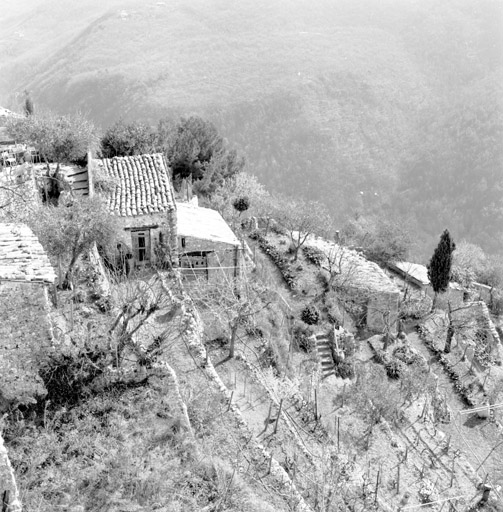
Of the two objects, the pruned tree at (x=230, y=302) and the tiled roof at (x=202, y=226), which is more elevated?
the tiled roof at (x=202, y=226)

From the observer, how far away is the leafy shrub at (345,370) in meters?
27.5

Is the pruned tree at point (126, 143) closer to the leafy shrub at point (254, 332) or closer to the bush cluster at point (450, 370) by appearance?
the leafy shrub at point (254, 332)

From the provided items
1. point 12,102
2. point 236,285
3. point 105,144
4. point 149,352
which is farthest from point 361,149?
point 149,352

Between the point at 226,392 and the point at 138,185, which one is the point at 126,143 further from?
the point at 226,392

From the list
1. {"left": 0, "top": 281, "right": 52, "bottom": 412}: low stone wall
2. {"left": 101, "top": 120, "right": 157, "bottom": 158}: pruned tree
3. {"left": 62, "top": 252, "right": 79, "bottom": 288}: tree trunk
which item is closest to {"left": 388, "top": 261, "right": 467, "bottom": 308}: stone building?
{"left": 101, "top": 120, "right": 157, "bottom": 158}: pruned tree

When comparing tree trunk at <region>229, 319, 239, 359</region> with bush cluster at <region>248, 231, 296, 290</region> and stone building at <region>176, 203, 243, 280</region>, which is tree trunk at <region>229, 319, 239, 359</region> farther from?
bush cluster at <region>248, 231, 296, 290</region>

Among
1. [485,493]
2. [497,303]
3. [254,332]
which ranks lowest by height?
[497,303]

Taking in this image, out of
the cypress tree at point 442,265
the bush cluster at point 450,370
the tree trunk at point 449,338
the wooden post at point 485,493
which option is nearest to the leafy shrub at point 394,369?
the bush cluster at point 450,370

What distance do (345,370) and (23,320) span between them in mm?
16653

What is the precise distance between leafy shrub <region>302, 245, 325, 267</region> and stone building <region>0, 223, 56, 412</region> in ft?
70.1

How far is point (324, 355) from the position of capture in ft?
92.4

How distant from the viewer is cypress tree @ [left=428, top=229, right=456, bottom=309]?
37.6m

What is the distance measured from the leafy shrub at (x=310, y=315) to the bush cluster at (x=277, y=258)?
264 cm

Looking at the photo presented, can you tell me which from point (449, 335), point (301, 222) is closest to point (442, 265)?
point (449, 335)
